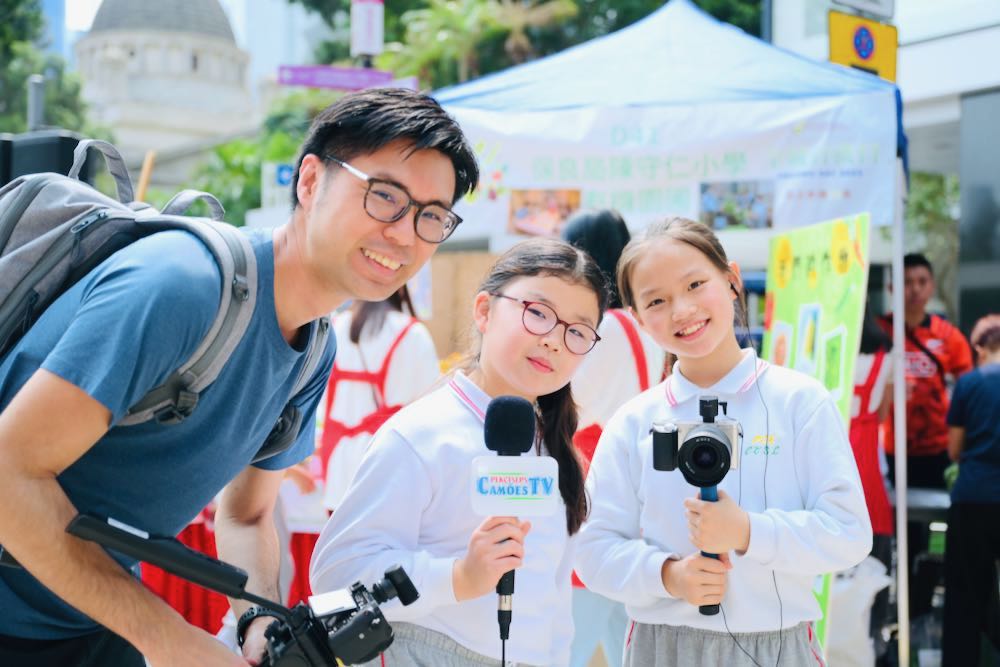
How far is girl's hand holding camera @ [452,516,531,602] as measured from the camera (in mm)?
2088

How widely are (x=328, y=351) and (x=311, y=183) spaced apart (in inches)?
15.4

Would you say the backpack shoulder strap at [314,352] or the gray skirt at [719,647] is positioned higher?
the backpack shoulder strap at [314,352]

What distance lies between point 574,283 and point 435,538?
72 cm

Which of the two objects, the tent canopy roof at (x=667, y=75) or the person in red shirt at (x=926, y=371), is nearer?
the tent canopy roof at (x=667, y=75)

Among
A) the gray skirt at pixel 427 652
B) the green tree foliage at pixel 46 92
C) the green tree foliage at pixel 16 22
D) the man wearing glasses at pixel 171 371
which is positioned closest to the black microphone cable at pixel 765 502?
the gray skirt at pixel 427 652

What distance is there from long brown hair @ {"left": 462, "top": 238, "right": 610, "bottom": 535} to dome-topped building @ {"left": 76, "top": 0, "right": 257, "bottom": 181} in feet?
239

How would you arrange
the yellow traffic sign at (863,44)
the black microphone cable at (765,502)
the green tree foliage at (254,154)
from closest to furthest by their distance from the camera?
the black microphone cable at (765,502), the yellow traffic sign at (863,44), the green tree foliage at (254,154)

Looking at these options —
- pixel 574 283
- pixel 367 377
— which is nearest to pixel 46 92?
pixel 367 377

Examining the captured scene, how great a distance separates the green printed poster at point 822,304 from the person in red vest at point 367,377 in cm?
172

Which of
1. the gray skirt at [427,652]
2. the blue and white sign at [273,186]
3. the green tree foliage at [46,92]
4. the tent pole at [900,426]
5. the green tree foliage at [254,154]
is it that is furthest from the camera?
the green tree foliage at [46,92]

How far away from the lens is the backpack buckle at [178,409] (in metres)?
1.80

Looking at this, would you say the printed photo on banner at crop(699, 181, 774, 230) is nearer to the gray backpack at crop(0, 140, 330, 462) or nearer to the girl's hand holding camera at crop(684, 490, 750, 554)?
the girl's hand holding camera at crop(684, 490, 750, 554)

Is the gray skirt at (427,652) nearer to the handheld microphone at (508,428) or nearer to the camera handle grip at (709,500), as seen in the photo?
the handheld microphone at (508,428)

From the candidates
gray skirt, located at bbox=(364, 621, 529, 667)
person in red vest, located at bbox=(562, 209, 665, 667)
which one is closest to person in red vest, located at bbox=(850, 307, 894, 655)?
person in red vest, located at bbox=(562, 209, 665, 667)
